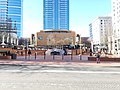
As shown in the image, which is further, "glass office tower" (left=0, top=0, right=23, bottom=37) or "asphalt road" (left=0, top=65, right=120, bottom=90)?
"glass office tower" (left=0, top=0, right=23, bottom=37)

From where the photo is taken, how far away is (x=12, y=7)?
16025 cm

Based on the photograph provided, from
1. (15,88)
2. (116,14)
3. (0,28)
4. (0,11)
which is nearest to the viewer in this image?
(15,88)

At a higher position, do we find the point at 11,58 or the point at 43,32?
the point at 43,32

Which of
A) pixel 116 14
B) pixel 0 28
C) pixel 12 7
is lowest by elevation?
pixel 0 28

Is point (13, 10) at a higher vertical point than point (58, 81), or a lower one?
higher

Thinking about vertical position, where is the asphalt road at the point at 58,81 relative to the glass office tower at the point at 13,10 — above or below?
below

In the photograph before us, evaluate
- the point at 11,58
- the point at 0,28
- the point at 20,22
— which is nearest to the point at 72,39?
the point at 20,22

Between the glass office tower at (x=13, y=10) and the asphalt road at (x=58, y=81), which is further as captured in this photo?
the glass office tower at (x=13, y=10)

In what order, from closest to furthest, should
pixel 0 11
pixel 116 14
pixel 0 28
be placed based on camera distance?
pixel 0 28 → pixel 116 14 → pixel 0 11

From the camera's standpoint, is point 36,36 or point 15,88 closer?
point 15,88

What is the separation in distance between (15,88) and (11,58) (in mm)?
23126

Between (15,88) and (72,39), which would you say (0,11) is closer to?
(72,39)

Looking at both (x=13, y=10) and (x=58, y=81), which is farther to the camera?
(x=13, y=10)

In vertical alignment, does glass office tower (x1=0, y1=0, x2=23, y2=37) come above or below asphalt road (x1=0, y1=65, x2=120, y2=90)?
above
